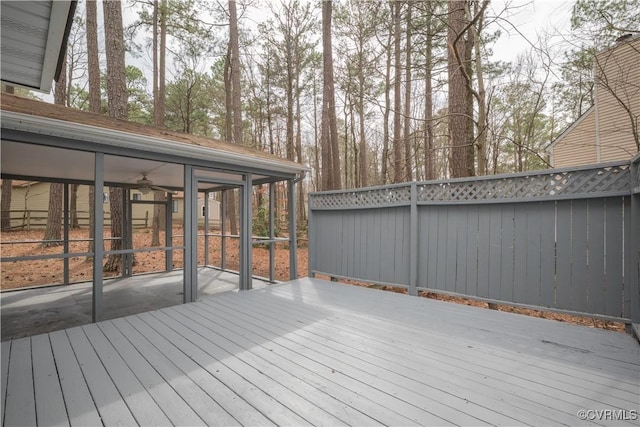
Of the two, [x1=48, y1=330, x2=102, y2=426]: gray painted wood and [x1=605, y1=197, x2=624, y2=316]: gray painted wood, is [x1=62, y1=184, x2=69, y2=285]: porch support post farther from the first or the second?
[x1=605, y1=197, x2=624, y2=316]: gray painted wood

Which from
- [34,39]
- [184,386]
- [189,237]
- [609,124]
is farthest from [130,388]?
[609,124]

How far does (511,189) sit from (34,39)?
15.4 ft

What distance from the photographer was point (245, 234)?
4.79 metres

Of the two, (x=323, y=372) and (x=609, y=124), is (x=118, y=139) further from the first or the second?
(x=609, y=124)

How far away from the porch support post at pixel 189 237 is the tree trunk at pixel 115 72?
3.58 metres

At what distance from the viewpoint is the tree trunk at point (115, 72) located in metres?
6.59

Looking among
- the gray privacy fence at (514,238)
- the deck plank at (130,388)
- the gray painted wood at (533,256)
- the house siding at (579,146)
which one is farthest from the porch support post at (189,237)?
the house siding at (579,146)

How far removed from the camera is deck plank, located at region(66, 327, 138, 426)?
1654mm

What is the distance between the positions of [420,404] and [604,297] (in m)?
2.55

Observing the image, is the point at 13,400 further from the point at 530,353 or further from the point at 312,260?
the point at 312,260

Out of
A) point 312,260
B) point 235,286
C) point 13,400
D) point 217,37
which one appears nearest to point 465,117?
point 312,260

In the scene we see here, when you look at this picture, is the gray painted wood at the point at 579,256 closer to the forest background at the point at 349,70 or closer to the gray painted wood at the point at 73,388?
the forest background at the point at 349,70

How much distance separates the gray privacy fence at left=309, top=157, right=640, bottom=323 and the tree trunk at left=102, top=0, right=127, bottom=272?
553cm

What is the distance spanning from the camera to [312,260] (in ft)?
18.9
